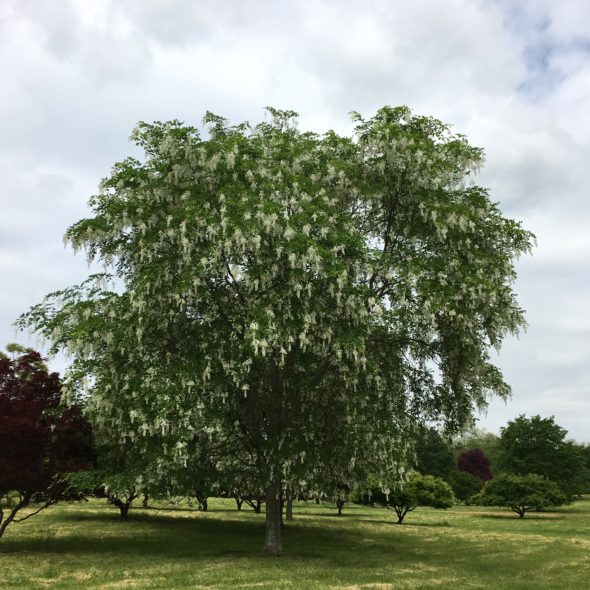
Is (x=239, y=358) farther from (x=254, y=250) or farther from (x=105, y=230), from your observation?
(x=105, y=230)

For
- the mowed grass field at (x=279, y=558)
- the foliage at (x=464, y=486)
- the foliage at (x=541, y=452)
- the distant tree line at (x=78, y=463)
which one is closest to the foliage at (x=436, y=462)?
the foliage at (x=464, y=486)

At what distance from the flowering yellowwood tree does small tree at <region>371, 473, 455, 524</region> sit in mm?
19592

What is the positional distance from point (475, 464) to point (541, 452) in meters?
28.8

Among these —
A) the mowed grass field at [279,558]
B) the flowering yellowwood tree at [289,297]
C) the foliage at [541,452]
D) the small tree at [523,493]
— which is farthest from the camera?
the foliage at [541,452]

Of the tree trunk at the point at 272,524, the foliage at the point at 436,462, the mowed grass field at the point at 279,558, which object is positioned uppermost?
the foliage at the point at 436,462

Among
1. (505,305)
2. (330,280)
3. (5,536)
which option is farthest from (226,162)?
(5,536)

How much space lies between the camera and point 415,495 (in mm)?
38750

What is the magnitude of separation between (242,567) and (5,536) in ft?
43.4

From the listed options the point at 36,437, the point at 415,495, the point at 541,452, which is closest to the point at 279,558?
the point at 36,437

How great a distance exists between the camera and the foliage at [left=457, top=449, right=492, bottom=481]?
278 feet

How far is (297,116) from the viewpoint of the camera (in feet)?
68.3

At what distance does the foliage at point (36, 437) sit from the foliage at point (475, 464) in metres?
76.0

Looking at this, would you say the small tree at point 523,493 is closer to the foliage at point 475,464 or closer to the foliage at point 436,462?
the foliage at point 436,462

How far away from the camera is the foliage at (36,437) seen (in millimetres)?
17453
